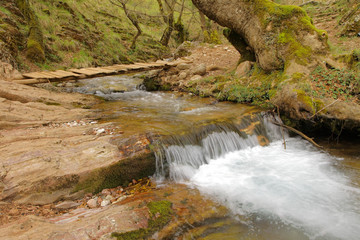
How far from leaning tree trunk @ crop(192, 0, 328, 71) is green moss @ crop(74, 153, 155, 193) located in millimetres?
5214

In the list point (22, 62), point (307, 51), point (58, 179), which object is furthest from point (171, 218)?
point (22, 62)

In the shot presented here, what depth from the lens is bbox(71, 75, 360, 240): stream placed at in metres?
3.13

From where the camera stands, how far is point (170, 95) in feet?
30.6

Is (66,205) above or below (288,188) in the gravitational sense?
above

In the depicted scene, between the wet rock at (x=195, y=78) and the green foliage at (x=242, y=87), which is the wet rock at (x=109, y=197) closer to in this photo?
the green foliage at (x=242, y=87)

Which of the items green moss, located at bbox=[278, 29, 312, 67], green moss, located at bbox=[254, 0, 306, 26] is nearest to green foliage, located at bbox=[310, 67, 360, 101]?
green moss, located at bbox=[278, 29, 312, 67]

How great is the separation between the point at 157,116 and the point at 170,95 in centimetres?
330

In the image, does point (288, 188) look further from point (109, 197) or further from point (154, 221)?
point (109, 197)

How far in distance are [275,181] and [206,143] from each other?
1.63 meters

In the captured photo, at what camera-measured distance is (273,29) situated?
271 inches

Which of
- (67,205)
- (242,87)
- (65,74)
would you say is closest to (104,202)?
(67,205)

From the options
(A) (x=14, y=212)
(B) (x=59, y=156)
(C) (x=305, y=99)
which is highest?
(C) (x=305, y=99)

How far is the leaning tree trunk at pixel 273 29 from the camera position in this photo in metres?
6.40

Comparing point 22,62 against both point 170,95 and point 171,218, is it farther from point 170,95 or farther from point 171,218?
point 171,218
